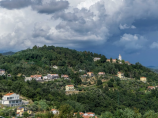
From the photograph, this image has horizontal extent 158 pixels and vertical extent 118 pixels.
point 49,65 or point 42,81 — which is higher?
point 49,65

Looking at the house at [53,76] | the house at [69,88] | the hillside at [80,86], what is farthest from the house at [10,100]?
the house at [53,76]

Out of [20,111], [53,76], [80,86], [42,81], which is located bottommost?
[20,111]

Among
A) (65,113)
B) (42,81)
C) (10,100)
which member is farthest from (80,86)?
(65,113)

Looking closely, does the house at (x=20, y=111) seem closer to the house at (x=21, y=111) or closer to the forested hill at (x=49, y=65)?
the house at (x=21, y=111)

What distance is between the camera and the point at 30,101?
38219 millimetres

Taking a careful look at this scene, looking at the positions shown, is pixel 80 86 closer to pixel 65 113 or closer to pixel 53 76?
pixel 53 76

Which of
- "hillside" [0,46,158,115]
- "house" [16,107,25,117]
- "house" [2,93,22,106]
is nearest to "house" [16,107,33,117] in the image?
"house" [16,107,25,117]

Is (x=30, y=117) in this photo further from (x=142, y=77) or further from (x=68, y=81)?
(x=142, y=77)

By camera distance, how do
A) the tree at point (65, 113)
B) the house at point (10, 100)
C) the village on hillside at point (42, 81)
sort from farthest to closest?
the house at point (10, 100)
the village on hillside at point (42, 81)
the tree at point (65, 113)

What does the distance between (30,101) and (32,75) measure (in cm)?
2104

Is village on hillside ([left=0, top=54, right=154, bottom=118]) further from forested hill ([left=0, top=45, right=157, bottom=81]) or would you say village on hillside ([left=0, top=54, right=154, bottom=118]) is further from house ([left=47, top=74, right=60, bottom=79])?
forested hill ([left=0, top=45, right=157, bottom=81])

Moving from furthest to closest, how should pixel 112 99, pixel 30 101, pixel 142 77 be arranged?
pixel 142 77, pixel 112 99, pixel 30 101

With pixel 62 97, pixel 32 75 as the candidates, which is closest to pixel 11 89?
pixel 62 97

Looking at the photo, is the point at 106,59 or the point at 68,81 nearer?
the point at 68,81
